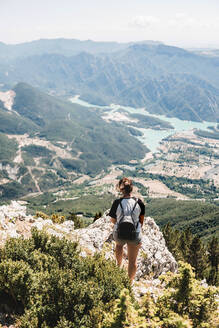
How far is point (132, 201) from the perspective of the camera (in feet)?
34.1

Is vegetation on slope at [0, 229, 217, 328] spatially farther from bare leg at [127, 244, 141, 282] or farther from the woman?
the woman

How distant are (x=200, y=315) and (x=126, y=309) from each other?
2.82m

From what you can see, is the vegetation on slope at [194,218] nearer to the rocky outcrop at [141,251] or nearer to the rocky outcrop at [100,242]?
the rocky outcrop at [141,251]

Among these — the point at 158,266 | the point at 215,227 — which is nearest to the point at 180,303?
the point at 158,266

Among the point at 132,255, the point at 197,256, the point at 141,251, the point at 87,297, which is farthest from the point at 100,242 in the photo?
the point at 197,256

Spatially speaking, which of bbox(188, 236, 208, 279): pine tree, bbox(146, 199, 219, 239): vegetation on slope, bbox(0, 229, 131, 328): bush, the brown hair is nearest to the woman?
the brown hair

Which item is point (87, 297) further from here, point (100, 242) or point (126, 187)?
point (100, 242)

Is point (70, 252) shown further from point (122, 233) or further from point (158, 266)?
point (158, 266)

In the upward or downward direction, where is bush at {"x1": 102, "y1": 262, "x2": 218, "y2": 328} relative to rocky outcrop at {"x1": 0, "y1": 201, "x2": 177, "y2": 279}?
upward

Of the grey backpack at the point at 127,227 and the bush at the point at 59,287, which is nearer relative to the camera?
the bush at the point at 59,287

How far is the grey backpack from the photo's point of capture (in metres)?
10.2

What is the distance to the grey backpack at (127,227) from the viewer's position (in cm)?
1020

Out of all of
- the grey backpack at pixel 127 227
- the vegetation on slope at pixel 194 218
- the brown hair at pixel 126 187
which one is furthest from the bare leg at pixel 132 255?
the vegetation on slope at pixel 194 218

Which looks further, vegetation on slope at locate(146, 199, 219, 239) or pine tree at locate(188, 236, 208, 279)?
vegetation on slope at locate(146, 199, 219, 239)
